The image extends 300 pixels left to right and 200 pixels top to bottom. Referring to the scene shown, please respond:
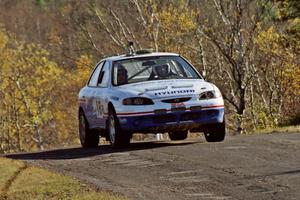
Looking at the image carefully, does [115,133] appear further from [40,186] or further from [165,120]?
[40,186]

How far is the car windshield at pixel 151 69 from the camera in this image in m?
14.6

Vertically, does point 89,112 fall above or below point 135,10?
below

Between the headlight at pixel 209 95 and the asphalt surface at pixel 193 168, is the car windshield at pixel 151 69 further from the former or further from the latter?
the asphalt surface at pixel 193 168

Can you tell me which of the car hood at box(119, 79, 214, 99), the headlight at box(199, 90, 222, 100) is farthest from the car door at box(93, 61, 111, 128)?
the headlight at box(199, 90, 222, 100)

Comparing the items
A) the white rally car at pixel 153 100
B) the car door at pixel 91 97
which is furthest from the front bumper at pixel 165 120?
the car door at pixel 91 97

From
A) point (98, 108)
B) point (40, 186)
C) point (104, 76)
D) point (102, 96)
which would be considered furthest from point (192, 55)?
point (40, 186)

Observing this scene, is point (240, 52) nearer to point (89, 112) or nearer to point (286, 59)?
point (286, 59)

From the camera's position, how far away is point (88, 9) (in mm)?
40125

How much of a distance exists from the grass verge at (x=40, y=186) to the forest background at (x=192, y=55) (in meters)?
10.6

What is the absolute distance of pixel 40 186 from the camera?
10.1 meters

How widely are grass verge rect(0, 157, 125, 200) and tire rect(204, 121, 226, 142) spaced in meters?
3.54

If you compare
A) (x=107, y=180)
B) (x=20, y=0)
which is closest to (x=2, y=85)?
(x=107, y=180)

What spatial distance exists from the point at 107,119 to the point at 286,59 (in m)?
20.2

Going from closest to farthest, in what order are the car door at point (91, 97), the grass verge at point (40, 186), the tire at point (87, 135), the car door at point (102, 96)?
the grass verge at point (40, 186) < the car door at point (102, 96) < the car door at point (91, 97) < the tire at point (87, 135)
